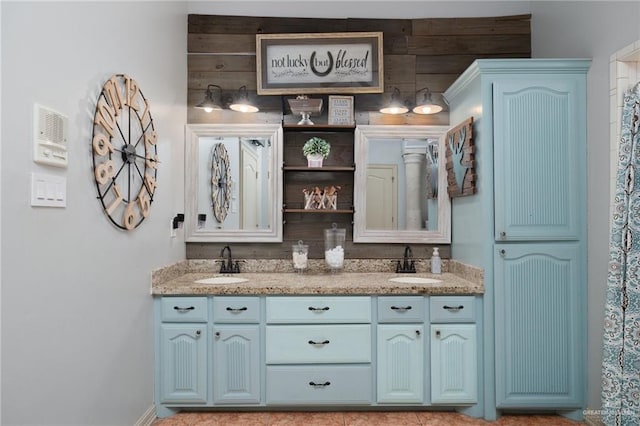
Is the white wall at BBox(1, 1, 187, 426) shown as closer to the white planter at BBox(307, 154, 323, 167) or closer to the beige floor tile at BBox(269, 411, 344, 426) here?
the beige floor tile at BBox(269, 411, 344, 426)

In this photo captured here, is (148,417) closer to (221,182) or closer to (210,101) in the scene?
(221,182)

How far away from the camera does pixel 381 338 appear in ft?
8.10

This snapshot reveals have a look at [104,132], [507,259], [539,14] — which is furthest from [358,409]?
[539,14]

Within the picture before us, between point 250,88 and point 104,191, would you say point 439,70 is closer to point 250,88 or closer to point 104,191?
point 250,88

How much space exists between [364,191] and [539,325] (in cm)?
148

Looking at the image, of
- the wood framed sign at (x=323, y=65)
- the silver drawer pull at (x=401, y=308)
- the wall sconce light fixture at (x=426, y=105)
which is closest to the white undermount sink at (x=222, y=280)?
the silver drawer pull at (x=401, y=308)

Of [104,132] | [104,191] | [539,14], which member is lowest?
[104,191]

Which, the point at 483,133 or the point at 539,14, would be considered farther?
the point at 539,14

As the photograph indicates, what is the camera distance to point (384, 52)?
3.13m

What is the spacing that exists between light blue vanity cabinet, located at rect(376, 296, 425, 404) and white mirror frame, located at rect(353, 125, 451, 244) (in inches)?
26.2

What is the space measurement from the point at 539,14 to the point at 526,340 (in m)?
2.42

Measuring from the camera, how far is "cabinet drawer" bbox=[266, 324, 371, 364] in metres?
2.45

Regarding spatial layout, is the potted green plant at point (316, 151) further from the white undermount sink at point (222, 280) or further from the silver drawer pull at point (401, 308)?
the silver drawer pull at point (401, 308)

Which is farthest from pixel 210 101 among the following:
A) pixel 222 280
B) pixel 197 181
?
pixel 222 280
